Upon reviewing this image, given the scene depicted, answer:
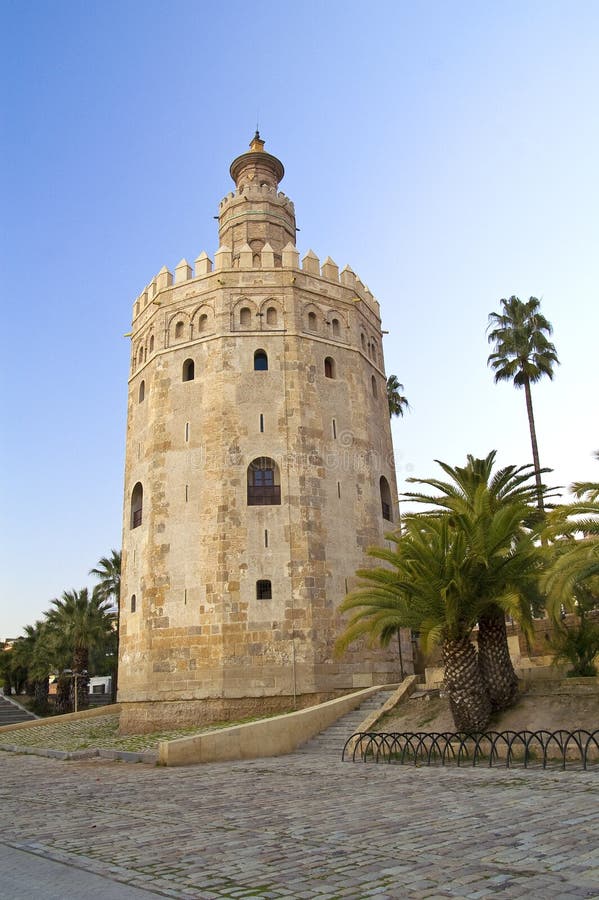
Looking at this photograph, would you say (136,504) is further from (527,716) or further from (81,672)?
(527,716)

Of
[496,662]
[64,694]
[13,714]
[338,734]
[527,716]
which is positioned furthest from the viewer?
[13,714]

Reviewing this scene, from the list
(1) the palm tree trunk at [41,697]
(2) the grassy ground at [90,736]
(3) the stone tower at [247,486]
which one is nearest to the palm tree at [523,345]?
(3) the stone tower at [247,486]

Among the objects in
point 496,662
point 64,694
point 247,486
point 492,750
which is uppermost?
point 247,486

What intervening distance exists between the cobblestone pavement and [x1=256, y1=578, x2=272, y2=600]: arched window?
8.28 m

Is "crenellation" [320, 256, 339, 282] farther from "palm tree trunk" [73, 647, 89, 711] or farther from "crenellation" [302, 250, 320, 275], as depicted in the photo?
"palm tree trunk" [73, 647, 89, 711]

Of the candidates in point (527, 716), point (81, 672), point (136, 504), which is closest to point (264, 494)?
point (136, 504)

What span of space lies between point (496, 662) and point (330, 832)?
8208 millimetres

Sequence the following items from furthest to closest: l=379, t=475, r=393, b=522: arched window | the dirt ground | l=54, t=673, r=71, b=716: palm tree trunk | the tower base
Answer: l=54, t=673, r=71, b=716: palm tree trunk < l=379, t=475, r=393, b=522: arched window < the tower base < the dirt ground

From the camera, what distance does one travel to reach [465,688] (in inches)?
505

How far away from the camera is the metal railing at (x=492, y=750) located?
33.3 feet

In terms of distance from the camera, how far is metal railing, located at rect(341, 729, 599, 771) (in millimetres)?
10148

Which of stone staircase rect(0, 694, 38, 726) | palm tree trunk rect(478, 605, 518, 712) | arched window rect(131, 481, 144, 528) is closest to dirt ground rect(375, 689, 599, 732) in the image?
palm tree trunk rect(478, 605, 518, 712)

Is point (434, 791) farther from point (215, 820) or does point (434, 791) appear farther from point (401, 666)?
point (401, 666)

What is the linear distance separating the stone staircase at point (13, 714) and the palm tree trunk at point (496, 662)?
27.5m
